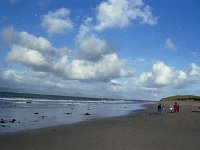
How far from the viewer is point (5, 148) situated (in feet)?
41.7

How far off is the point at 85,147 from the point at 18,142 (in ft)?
11.7

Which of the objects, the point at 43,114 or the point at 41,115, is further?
the point at 43,114

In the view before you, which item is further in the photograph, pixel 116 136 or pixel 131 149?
pixel 116 136

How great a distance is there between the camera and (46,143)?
1384cm

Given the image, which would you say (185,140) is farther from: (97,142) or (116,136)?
(97,142)

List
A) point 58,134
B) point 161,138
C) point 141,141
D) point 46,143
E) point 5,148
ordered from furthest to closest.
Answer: point 58,134 < point 161,138 < point 141,141 < point 46,143 < point 5,148

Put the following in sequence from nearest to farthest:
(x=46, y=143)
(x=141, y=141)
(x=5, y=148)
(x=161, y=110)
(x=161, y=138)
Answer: (x=5, y=148) < (x=46, y=143) < (x=141, y=141) < (x=161, y=138) < (x=161, y=110)

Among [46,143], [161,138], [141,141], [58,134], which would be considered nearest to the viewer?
[46,143]

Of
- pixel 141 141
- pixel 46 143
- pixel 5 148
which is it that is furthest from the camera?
pixel 141 141

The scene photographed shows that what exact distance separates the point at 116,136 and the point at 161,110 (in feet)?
83.2

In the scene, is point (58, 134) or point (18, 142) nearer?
point (18, 142)

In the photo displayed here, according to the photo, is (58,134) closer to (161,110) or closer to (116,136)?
(116,136)

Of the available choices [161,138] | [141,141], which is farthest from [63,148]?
[161,138]

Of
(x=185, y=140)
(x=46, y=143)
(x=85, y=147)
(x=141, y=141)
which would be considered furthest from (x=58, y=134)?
(x=185, y=140)
